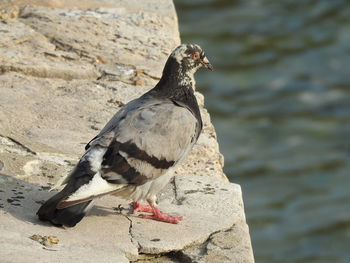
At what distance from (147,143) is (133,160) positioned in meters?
0.11

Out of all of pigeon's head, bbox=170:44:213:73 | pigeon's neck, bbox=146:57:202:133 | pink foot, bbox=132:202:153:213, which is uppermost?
pigeon's head, bbox=170:44:213:73

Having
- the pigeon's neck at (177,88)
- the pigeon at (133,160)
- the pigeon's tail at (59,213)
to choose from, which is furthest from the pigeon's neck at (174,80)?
the pigeon's tail at (59,213)

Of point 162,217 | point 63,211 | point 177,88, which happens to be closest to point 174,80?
point 177,88

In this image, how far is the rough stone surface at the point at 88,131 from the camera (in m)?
4.04

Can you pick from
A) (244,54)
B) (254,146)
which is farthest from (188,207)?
A: (244,54)

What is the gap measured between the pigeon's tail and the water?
16.6ft

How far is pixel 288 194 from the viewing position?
9.65 metres

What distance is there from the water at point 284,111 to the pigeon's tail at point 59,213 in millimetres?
5051

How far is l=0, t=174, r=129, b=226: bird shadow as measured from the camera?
164 inches

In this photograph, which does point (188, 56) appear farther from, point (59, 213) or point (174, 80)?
point (59, 213)

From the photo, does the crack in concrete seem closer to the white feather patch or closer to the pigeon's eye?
the white feather patch

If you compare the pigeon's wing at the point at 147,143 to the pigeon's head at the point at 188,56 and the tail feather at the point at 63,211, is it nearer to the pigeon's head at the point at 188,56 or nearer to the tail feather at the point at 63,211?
the tail feather at the point at 63,211

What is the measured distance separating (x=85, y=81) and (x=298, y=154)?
4.90 metres

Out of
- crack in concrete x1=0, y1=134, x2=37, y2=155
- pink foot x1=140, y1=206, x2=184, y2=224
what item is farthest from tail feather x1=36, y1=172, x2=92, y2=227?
crack in concrete x1=0, y1=134, x2=37, y2=155
